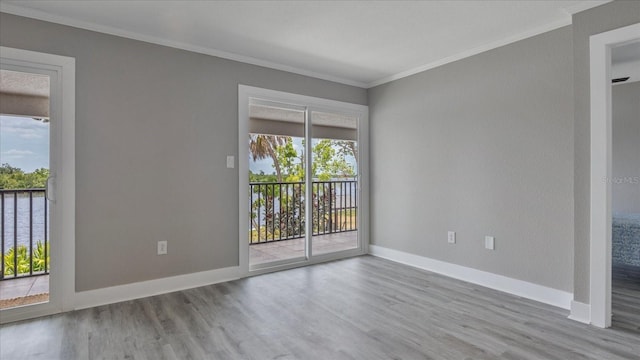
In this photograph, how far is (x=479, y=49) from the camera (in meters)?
3.42

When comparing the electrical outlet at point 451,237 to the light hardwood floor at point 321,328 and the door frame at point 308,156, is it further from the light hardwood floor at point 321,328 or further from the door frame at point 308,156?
the door frame at point 308,156

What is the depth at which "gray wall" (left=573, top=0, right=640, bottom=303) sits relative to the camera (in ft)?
8.20

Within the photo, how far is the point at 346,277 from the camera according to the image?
3676 mm

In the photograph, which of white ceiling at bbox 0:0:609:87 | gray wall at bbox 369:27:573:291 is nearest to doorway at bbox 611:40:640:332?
gray wall at bbox 369:27:573:291

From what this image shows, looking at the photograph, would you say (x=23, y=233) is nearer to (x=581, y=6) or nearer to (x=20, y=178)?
(x=20, y=178)

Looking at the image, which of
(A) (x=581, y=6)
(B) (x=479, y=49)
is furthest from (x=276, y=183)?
(A) (x=581, y=6)

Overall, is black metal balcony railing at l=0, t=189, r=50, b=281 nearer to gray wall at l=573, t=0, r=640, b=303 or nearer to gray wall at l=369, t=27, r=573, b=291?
gray wall at l=369, t=27, r=573, b=291

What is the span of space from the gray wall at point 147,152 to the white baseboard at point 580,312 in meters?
3.02

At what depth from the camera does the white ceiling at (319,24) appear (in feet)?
8.46

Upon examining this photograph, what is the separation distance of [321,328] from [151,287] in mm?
1715

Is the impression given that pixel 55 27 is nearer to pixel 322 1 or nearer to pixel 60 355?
pixel 322 1

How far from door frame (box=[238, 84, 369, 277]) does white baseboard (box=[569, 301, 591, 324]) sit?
2507mm

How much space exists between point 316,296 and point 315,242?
150 cm

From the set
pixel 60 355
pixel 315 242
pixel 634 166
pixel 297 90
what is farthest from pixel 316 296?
pixel 634 166
